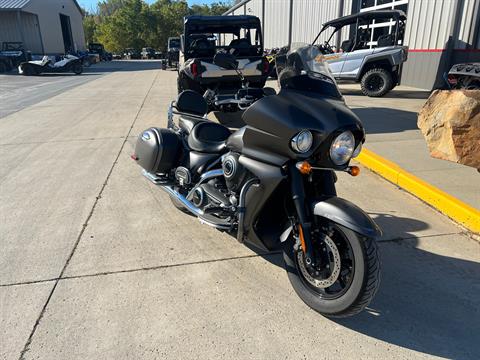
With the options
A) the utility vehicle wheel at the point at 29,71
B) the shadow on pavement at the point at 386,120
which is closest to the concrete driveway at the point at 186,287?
the shadow on pavement at the point at 386,120

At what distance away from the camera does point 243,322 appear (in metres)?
2.65

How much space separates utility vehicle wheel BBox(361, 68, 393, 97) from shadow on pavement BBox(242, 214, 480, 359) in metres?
9.07

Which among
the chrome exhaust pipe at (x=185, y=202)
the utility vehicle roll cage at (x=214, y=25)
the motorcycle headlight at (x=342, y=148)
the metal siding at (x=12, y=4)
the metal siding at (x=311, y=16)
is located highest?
the metal siding at (x=12, y=4)

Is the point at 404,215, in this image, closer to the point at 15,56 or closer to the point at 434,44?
the point at 434,44

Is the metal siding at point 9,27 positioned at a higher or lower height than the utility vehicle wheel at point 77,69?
higher

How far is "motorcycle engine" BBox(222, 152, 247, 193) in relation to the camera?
9.84 ft

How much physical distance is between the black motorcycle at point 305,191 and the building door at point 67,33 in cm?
5078

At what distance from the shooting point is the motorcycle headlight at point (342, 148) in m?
2.51

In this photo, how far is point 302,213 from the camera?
2.55 m

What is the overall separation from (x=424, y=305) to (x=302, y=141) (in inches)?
60.5

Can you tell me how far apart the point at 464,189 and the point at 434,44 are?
31.0 feet

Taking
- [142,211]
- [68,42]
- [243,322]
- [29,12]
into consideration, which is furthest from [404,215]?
[68,42]

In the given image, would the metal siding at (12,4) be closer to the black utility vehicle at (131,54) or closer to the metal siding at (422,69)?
the black utility vehicle at (131,54)

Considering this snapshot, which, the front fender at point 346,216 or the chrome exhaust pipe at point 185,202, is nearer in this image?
the front fender at point 346,216
